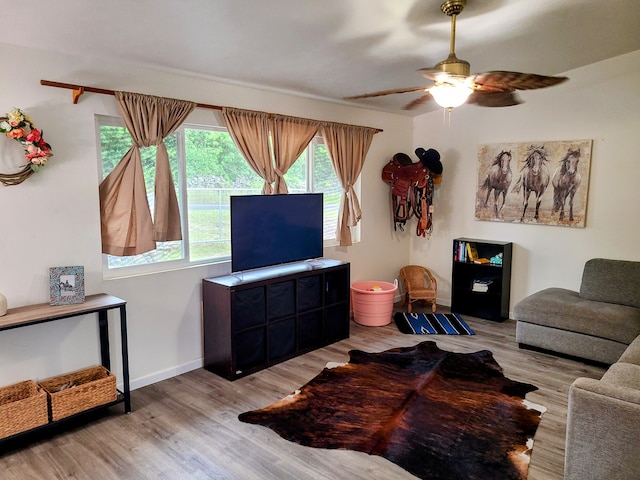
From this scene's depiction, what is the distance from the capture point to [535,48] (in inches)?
150

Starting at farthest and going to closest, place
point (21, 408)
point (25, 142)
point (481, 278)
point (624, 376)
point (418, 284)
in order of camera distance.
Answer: point (418, 284), point (481, 278), point (25, 142), point (21, 408), point (624, 376)

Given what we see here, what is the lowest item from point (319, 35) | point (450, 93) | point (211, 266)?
point (211, 266)

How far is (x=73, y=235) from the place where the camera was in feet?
9.91

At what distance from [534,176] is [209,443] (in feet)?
14.0

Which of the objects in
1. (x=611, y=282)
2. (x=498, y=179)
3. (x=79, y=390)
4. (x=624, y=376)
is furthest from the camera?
(x=498, y=179)

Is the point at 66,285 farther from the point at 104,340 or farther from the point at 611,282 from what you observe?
the point at 611,282

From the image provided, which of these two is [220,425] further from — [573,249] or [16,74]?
[573,249]

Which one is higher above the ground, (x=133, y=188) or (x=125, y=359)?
(x=133, y=188)

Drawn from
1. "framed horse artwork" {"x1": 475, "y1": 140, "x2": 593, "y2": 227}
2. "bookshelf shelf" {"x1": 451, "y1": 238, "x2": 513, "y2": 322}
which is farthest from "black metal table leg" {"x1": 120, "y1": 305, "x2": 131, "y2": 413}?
"framed horse artwork" {"x1": 475, "y1": 140, "x2": 593, "y2": 227}

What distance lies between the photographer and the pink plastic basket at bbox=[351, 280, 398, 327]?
194 inches

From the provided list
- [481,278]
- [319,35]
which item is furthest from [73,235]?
[481,278]

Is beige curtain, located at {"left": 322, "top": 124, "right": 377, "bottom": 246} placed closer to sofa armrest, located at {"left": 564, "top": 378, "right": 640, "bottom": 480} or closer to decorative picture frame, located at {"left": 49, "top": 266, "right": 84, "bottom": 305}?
decorative picture frame, located at {"left": 49, "top": 266, "right": 84, "bottom": 305}

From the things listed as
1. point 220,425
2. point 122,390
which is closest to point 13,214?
point 122,390

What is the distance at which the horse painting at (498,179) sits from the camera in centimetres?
514
